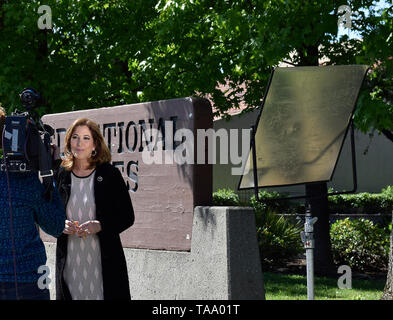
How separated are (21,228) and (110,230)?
1741mm

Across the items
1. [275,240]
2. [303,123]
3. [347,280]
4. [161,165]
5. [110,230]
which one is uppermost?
[303,123]

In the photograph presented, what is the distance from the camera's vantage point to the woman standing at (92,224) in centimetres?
518

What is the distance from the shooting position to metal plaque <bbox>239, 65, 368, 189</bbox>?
5.36m

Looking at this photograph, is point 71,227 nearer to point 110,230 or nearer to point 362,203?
point 110,230

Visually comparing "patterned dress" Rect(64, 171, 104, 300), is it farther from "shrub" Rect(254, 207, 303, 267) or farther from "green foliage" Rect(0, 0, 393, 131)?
"shrub" Rect(254, 207, 303, 267)

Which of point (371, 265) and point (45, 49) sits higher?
point (45, 49)

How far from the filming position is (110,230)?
17.1 ft

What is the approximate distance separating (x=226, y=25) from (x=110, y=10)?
3.77 metres

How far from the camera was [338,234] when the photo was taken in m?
14.1

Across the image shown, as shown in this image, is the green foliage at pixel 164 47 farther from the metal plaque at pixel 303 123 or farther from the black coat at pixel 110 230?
the black coat at pixel 110 230

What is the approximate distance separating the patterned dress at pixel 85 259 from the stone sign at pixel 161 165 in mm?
1292
